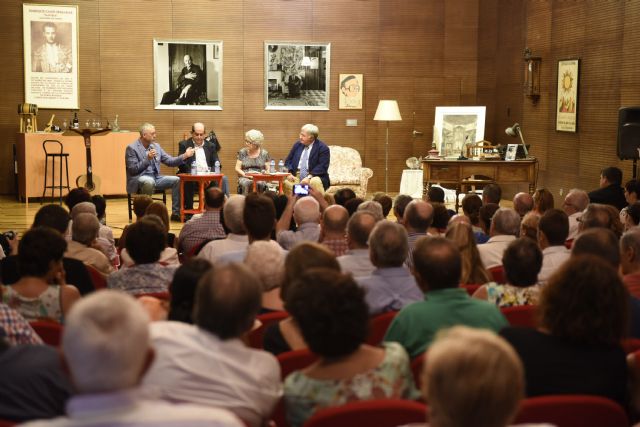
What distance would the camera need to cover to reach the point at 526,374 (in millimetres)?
2842

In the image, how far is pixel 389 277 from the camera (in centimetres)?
424

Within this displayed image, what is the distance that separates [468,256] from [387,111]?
10026mm

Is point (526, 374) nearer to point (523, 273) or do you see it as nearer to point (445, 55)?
point (523, 273)

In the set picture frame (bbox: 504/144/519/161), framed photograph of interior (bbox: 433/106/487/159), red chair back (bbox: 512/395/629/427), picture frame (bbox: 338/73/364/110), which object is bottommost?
red chair back (bbox: 512/395/629/427)

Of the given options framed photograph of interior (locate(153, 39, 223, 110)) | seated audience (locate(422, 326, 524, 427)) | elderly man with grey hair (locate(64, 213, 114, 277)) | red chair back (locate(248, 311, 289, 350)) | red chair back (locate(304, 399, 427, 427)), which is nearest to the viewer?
seated audience (locate(422, 326, 524, 427))

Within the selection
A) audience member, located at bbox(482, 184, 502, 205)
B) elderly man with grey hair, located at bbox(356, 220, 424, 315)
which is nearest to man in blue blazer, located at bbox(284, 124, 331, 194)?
audience member, located at bbox(482, 184, 502, 205)

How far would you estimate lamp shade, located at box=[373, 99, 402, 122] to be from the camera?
14.8 m

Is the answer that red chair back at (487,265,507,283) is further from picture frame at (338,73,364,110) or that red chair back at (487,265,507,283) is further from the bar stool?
picture frame at (338,73,364,110)

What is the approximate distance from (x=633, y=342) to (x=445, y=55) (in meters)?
13.4

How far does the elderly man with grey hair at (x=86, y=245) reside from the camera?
217 inches

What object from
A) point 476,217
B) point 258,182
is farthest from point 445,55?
point 476,217

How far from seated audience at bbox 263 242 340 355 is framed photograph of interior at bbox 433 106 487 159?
37.3 ft

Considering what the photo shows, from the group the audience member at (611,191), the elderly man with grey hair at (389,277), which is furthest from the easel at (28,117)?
the elderly man with grey hair at (389,277)

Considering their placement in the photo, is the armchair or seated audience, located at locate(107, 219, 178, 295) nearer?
seated audience, located at locate(107, 219, 178, 295)
